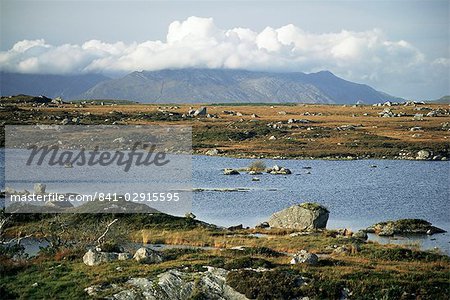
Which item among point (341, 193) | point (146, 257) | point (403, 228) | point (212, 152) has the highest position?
point (146, 257)

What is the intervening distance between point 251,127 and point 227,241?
14151cm

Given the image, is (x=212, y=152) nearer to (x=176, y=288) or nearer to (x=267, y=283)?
(x=176, y=288)

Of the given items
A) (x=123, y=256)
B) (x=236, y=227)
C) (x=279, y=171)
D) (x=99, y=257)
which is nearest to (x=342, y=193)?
(x=279, y=171)

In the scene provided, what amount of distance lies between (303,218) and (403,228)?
10.5 metres

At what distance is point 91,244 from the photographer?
48188 millimetres

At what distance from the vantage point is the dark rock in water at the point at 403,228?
199 feet

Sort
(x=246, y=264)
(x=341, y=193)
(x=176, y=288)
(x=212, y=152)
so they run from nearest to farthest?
(x=176, y=288) < (x=246, y=264) < (x=341, y=193) < (x=212, y=152)

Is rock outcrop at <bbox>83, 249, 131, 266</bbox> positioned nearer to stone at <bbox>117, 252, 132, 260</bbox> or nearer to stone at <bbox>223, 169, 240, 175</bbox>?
stone at <bbox>117, 252, 132, 260</bbox>

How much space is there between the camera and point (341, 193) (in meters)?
89.6

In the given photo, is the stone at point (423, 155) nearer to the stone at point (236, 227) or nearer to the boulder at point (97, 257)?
the stone at point (236, 227)

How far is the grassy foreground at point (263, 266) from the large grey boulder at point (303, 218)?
650 centimetres

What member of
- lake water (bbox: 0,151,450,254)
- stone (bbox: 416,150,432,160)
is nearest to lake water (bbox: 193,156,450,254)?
lake water (bbox: 0,151,450,254)

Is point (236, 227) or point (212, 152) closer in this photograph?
point (236, 227)

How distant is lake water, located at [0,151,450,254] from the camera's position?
70.2 m
